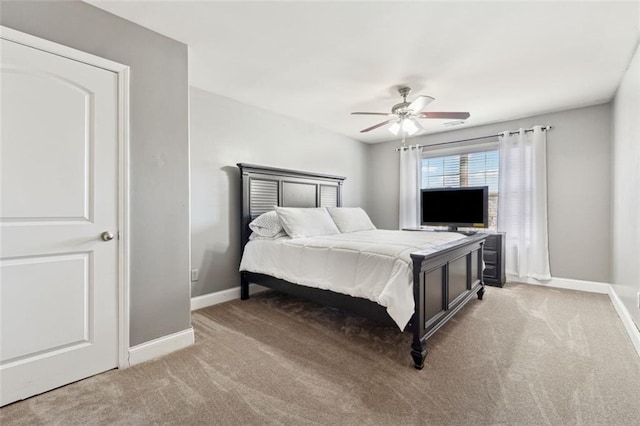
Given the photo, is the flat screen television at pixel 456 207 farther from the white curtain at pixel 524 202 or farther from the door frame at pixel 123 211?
the door frame at pixel 123 211

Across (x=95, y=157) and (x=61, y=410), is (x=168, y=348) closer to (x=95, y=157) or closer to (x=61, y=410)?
(x=61, y=410)

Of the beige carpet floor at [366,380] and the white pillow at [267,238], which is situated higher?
the white pillow at [267,238]

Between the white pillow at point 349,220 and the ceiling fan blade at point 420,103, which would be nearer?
the ceiling fan blade at point 420,103

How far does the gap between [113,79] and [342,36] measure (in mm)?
1643

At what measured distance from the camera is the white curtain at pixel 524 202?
394 cm

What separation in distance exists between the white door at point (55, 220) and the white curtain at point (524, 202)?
15.5ft

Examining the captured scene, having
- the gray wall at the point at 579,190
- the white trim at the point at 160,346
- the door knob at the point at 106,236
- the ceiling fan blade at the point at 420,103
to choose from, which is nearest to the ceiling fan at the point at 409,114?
the ceiling fan blade at the point at 420,103

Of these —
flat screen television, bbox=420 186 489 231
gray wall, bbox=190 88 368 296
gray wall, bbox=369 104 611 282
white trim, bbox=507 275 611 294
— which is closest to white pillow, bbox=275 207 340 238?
gray wall, bbox=190 88 368 296

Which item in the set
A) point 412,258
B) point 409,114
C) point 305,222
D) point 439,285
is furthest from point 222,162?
point 439,285

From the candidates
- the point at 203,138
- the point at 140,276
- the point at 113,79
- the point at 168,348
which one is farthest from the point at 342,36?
the point at 168,348

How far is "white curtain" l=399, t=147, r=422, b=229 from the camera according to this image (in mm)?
5109

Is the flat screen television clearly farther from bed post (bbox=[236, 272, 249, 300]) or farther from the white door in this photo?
the white door

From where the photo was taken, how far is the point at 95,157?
1847mm

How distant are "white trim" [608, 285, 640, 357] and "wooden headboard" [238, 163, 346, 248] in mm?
3485
